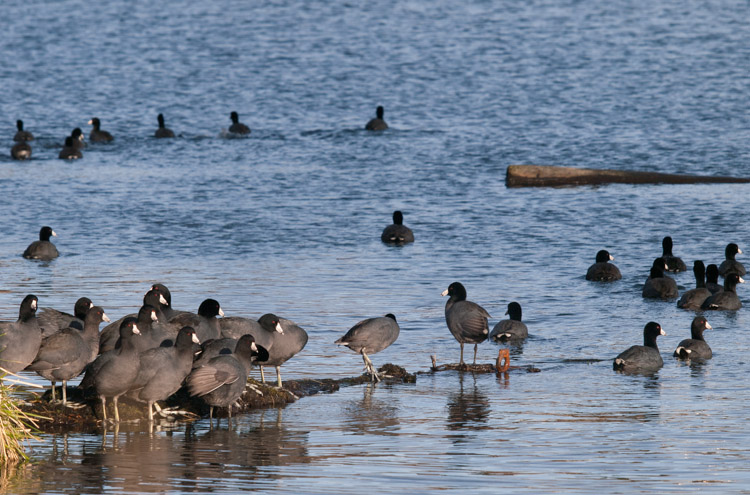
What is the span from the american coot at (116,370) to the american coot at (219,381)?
720 mm

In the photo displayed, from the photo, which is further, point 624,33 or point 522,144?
point 624,33

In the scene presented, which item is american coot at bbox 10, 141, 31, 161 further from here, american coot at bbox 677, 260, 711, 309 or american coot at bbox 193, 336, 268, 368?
american coot at bbox 193, 336, 268, 368

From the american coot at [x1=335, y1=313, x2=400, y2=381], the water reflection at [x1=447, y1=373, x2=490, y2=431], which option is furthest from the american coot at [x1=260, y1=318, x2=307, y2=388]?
the water reflection at [x1=447, y1=373, x2=490, y2=431]

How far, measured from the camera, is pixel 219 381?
14320mm

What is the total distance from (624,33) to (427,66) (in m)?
12.8

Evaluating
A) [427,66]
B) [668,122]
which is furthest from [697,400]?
[427,66]

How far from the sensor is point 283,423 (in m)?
14.8

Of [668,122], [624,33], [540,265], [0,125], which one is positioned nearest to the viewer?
[540,265]

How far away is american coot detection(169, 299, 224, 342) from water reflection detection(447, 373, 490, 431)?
336 cm

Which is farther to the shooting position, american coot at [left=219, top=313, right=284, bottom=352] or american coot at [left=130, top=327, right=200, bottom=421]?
american coot at [left=219, top=313, right=284, bottom=352]

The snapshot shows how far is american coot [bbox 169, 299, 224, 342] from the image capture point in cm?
1658

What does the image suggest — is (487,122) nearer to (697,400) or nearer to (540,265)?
(540,265)

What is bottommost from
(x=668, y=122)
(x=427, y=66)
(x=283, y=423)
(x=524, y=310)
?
(x=283, y=423)

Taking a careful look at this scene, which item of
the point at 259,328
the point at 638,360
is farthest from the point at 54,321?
the point at 638,360
